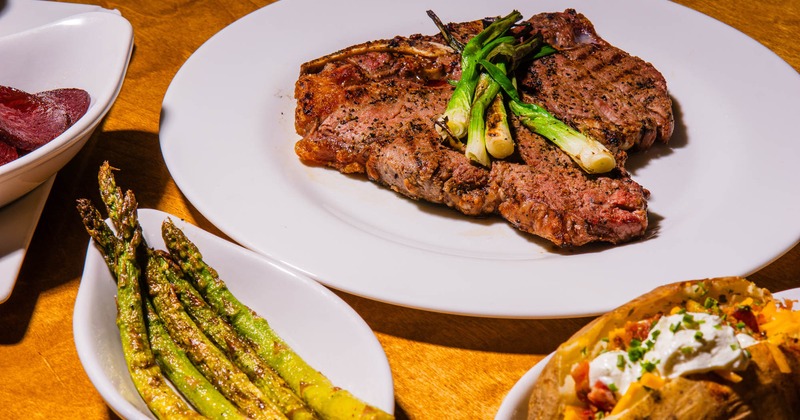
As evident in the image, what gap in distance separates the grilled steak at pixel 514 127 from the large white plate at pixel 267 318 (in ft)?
2.99

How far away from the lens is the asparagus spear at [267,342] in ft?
7.64

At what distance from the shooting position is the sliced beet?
348 centimetres

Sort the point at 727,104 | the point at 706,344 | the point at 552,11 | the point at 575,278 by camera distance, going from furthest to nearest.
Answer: the point at 552,11 < the point at 727,104 < the point at 575,278 < the point at 706,344

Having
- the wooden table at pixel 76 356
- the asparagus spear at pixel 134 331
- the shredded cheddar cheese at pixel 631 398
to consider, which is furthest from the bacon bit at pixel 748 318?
the asparagus spear at pixel 134 331

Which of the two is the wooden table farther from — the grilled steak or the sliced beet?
the grilled steak

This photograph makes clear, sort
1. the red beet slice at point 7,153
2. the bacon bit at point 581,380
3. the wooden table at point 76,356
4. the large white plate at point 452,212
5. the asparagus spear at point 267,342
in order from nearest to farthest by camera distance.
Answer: the bacon bit at point 581,380, the asparagus spear at point 267,342, the wooden table at point 76,356, the large white plate at point 452,212, the red beet slice at point 7,153

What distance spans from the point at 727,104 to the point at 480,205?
1609 millimetres

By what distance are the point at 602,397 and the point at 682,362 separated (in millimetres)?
209

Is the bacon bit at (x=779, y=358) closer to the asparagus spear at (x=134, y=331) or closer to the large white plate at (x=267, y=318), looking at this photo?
the large white plate at (x=267, y=318)

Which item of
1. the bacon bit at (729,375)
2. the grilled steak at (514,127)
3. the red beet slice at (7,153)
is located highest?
the bacon bit at (729,375)

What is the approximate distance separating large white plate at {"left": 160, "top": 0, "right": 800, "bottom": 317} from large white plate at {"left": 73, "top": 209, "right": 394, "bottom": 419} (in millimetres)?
228

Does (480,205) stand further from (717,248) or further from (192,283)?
(192,283)

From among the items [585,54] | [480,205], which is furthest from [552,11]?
[480,205]

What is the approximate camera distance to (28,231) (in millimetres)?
3125
